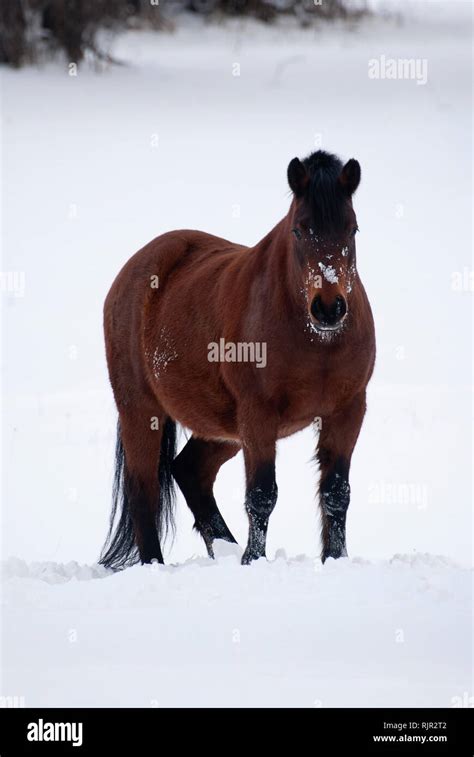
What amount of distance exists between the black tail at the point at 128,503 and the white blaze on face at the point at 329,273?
218 centimetres

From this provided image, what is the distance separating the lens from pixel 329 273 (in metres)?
5.57

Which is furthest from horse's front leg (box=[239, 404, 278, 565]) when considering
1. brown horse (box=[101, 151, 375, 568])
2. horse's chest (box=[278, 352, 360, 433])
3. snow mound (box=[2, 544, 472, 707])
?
snow mound (box=[2, 544, 472, 707])

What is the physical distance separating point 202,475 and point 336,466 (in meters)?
1.48

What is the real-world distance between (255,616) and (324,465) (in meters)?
1.26

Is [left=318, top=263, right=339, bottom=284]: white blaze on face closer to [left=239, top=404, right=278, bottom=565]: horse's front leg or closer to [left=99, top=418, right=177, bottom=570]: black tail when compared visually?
[left=239, top=404, right=278, bottom=565]: horse's front leg

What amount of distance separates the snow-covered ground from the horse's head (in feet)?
4.19

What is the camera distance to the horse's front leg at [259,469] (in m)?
6.04

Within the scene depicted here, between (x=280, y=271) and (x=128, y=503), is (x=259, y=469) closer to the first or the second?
(x=280, y=271)

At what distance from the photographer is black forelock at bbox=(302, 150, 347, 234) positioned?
5.67 metres

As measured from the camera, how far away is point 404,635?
5.01 metres

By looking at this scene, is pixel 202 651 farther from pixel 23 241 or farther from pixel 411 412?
pixel 23 241

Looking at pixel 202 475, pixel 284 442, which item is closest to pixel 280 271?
pixel 202 475

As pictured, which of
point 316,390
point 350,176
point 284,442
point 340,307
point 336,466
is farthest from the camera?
point 284,442
